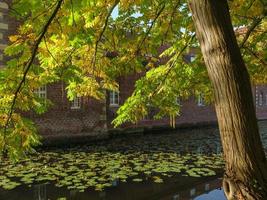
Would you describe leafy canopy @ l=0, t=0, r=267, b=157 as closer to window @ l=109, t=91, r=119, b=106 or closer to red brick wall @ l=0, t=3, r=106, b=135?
red brick wall @ l=0, t=3, r=106, b=135

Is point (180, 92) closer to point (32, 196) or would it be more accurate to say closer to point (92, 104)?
point (32, 196)

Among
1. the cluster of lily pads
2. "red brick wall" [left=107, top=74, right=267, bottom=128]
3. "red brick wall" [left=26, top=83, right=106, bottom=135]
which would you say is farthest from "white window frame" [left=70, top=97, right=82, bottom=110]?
the cluster of lily pads

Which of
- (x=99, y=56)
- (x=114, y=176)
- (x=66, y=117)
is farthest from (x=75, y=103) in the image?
(x=99, y=56)

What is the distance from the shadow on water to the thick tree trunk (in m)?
6.19

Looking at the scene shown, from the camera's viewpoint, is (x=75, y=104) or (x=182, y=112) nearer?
(x=75, y=104)

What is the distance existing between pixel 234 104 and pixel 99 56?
3.59 metres

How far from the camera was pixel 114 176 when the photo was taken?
1049cm

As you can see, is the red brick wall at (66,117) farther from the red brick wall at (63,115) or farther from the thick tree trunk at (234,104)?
the thick tree trunk at (234,104)

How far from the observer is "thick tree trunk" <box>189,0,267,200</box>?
2.79m

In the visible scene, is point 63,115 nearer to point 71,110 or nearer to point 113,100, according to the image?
point 71,110

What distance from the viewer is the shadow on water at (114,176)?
353 inches

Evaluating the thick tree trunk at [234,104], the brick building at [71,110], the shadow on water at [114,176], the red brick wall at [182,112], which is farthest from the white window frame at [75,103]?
the thick tree trunk at [234,104]

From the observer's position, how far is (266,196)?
278 cm

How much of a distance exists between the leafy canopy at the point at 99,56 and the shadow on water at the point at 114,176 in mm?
3134
